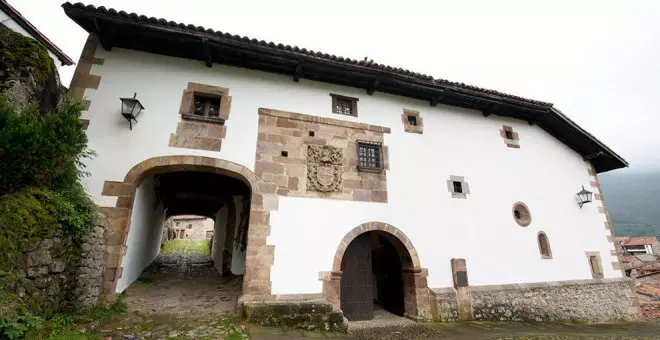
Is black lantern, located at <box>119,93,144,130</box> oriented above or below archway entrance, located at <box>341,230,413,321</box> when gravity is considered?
above

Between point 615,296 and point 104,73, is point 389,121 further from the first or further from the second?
point 615,296

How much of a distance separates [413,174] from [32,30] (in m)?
12.9

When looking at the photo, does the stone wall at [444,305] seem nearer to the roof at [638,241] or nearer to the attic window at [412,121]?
the attic window at [412,121]

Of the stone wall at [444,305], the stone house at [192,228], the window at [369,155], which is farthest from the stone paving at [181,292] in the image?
the stone house at [192,228]

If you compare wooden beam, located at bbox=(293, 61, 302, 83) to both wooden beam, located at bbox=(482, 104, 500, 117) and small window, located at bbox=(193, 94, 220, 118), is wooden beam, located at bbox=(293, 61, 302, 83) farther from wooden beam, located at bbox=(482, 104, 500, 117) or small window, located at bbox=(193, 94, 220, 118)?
wooden beam, located at bbox=(482, 104, 500, 117)

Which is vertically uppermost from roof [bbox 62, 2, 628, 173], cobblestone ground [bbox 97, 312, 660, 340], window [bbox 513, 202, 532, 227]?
roof [bbox 62, 2, 628, 173]

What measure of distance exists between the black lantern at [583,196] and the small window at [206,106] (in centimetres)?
1088

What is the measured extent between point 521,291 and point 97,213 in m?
9.48

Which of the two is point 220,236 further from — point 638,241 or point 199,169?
point 638,241

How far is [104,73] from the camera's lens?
6309 mm

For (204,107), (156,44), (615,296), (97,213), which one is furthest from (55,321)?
(615,296)

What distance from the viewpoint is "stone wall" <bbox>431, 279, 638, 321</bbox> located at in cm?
687

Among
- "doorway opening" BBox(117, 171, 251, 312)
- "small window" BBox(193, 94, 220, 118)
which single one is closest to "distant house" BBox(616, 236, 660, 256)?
"doorway opening" BBox(117, 171, 251, 312)

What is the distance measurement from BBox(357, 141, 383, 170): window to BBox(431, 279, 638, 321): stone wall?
329 cm
